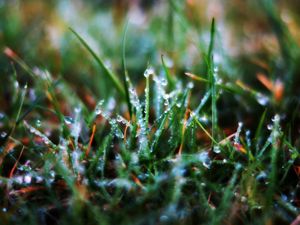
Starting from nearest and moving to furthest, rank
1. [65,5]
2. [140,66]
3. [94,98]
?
[94,98] → [140,66] → [65,5]

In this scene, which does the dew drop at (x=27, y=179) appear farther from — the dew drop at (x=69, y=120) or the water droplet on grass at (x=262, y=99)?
the water droplet on grass at (x=262, y=99)

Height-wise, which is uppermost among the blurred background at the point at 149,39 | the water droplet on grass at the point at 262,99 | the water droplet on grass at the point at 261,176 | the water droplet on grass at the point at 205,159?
the blurred background at the point at 149,39

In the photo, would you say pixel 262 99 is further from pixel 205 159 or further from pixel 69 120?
pixel 69 120

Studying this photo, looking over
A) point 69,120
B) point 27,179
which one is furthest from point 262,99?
point 27,179

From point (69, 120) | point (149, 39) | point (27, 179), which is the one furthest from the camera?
point (149, 39)

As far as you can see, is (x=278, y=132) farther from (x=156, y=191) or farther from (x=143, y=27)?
(x=143, y=27)

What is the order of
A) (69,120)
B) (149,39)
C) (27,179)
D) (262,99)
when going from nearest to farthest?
(27,179), (69,120), (262,99), (149,39)

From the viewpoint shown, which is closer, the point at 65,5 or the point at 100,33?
the point at 100,33

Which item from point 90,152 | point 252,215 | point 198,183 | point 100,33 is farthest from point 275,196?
point 100,33

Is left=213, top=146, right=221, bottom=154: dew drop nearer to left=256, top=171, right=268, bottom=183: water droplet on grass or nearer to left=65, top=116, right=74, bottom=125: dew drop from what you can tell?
left=256, top=171, right=268, bottom=183: water droplet on grass

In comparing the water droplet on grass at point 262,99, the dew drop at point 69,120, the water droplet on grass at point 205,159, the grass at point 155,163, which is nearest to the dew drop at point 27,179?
the grass at point 155,163

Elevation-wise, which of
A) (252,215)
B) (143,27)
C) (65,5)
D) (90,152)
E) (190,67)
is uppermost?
(65,5)
